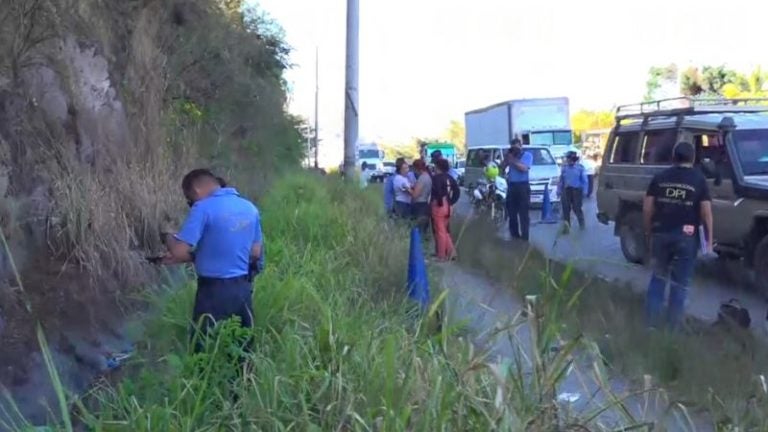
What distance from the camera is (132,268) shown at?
29.5ft

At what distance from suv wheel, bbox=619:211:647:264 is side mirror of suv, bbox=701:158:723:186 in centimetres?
183

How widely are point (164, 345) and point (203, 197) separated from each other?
3.01ft

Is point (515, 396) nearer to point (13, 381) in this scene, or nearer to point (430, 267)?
point (13, 381)

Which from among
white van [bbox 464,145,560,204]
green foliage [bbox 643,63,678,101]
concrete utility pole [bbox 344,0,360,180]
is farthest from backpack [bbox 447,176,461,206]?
green foliage [bbox 643,63,678,101]

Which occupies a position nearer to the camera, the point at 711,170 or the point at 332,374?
the point at 332,374

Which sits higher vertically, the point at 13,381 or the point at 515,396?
the point at 515,396

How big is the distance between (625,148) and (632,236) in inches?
53.7

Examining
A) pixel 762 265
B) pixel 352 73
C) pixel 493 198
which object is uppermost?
pixel 352 73

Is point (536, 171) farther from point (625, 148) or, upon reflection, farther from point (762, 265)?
point (762, 265)

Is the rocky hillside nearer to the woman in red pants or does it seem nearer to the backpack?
Answer: the woman in red pants

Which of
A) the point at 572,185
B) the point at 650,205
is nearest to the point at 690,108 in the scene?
the point at 650,205

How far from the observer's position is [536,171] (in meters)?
27.6

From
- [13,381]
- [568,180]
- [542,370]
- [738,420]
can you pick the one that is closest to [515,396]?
[542,370]

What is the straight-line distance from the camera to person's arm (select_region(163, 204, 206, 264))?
245 inches
